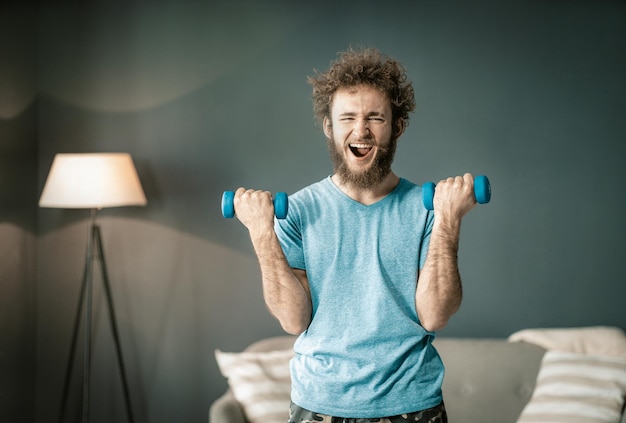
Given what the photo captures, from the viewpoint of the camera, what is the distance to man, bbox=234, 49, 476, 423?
169cm

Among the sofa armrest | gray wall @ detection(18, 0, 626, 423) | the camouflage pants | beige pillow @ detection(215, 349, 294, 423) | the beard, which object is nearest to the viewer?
the camouflage pants

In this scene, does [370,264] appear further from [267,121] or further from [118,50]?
[118,50]

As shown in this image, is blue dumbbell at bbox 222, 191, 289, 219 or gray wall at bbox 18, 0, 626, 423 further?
gray wall at bbox 18, 0, 626, 423

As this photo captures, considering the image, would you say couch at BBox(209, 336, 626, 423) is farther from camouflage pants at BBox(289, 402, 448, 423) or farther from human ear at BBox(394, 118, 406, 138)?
human ear at BBox(394, 118, 406, 138)

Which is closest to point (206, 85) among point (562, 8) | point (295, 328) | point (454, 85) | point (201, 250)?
point (201, 250)

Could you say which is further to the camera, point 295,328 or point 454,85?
point 454,85

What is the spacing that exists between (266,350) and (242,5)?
1574 mm

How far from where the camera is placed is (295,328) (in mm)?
1774

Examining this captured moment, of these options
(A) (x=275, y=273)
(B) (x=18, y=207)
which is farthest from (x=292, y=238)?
(B) (x=18, y=207)

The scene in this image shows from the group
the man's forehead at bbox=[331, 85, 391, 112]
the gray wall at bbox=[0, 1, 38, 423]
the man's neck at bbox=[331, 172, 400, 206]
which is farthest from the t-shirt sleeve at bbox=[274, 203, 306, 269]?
the gray wall at bbox=[0, 1, 38, 423]

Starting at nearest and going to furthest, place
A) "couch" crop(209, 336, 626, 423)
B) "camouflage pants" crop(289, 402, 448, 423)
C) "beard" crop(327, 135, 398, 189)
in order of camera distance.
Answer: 1. "camouflage pants" crop(289, 402, 448, 423)
2. "beard" crop(327, 135, 398, 189)
3. "couch" crop(209, 336, 626, 423)

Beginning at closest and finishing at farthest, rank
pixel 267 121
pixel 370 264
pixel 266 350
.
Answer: pixel 370 264
pixel 266 350
pixel 267 121

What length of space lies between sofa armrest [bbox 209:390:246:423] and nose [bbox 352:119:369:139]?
1.40 metres

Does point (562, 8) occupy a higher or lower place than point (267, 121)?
higher
